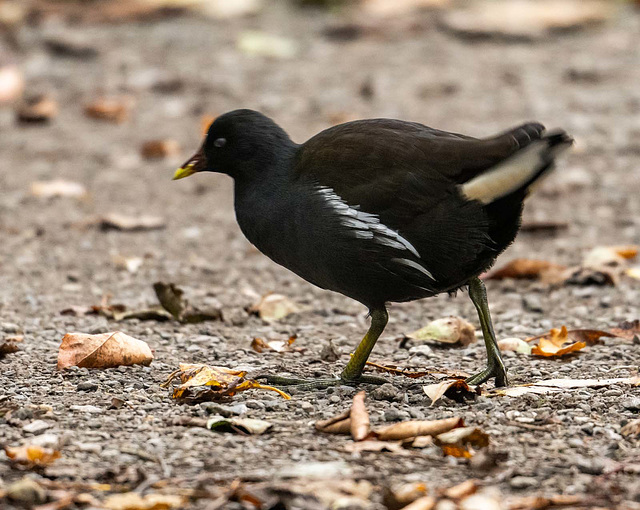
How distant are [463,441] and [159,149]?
524 cm

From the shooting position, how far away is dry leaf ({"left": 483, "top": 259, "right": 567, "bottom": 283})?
566cm

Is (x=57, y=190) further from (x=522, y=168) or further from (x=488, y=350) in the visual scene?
(x=522, y=168)

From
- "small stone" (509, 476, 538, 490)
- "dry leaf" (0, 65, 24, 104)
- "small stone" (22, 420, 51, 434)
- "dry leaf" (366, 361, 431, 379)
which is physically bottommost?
"dry leaf" (366, 361, 431, 379)

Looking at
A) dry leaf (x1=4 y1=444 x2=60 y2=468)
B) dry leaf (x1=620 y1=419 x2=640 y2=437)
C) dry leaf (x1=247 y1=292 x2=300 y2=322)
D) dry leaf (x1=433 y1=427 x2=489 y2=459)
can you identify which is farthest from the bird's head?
dry leaf (x1=620 y1=419 x2=640 y2=437)

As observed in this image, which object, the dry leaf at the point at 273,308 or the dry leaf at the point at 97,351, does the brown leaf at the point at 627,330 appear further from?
the dry leaf at the point at 97,351

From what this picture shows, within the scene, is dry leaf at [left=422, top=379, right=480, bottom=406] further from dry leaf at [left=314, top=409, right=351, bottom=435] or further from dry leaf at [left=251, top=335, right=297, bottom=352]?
dry leaf at [left=251, top=335, right=297, bottom=352]

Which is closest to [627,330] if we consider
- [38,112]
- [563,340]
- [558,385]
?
[563,340]

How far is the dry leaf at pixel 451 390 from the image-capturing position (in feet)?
11.9

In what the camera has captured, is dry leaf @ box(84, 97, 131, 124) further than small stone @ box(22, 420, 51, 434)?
Yes

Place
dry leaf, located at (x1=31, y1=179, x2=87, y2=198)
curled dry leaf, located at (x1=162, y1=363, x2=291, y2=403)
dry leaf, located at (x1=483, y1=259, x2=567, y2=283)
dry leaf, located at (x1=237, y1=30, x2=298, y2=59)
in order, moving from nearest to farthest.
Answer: curled dry leaf, located at (x1=162, y1=363, x2=291, y2=403) → dry leaf, located at (x1=483, y1=259, x2=567, y2=283) → dry leaf, located at (x1=31, y1=179, x2=87, y2=198) → dry leaf, located at (x1=237, y1=30, x2=298, y2=59)

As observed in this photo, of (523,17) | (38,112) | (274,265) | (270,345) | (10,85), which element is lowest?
(274,265)

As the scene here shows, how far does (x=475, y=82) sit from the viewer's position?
9.25 m

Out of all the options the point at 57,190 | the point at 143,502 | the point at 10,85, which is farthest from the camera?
the point at 10,85

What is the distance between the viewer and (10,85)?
9.11 meters
